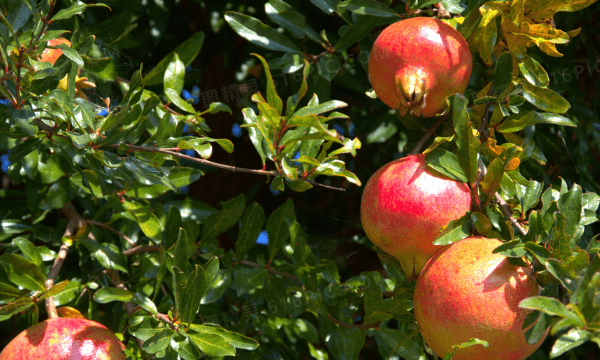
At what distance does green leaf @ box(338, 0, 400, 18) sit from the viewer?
962mm

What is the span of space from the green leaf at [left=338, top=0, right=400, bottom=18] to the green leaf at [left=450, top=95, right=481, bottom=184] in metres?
0.29

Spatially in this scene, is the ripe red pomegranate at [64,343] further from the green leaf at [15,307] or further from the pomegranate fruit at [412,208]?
the pomegranate fruit at [412,208]

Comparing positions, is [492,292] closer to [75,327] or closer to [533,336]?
[533,336]

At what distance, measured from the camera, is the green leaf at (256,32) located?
1069 millimetres

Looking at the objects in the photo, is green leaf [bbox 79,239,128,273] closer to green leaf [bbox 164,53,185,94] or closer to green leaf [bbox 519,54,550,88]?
green leaf [bbox 164,53,185,94]

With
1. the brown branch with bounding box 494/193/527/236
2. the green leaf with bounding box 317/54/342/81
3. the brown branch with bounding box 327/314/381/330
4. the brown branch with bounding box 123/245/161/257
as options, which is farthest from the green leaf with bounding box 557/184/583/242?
the brown branch with bounding box 123/245/161/257

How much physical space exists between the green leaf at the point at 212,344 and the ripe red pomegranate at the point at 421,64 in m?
0.42

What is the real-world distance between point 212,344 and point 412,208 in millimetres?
356

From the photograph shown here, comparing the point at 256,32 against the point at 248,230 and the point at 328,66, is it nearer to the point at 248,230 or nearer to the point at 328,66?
the point at 328,66

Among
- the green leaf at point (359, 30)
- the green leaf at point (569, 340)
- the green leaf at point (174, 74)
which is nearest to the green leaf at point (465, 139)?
the green leaf at point (569, 340)

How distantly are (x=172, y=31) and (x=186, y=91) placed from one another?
0.62 ft

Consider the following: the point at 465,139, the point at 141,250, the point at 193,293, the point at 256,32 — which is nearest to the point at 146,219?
the point at 141,250

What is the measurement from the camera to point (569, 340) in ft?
1.83

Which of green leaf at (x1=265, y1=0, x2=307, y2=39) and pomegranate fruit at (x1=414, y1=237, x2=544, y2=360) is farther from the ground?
green leaf at (x1=265, y1=0, x2=307, y2=39)
